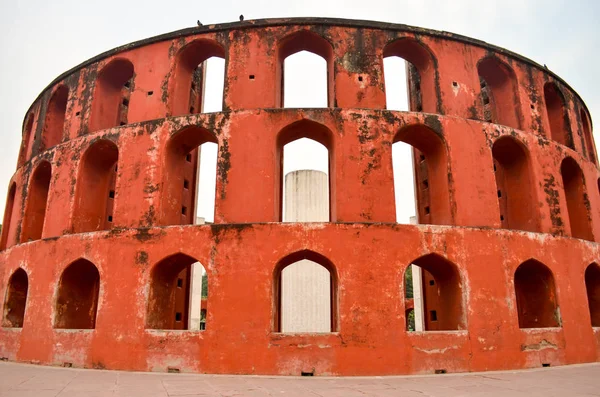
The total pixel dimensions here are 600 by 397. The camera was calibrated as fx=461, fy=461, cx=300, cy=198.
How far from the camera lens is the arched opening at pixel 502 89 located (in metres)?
11.9

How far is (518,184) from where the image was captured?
1127 centimetres

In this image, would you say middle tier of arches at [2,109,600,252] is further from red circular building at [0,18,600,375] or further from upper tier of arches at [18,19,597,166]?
upper tier of arches at [18,19,597,166]

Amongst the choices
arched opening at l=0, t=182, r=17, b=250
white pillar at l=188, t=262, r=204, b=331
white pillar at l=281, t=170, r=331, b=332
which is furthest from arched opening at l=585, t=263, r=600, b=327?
arched opening at l=0, t=182, r=17, b=250

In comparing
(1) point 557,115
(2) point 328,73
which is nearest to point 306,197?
(2) point 328,73

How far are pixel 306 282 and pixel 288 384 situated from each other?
980 cm

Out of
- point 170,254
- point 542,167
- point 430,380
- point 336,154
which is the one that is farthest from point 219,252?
point 542,167

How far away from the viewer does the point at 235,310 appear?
8633 mm

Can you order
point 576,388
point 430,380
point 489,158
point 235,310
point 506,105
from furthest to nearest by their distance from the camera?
point 506,105 < point 489,158 < point 235,310 < point 430,380 < point 576,388

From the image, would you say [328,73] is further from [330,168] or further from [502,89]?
[502,89]

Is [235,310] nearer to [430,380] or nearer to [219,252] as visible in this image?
[219,252]

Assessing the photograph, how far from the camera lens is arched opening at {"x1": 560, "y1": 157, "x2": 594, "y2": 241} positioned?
1198 centimetres

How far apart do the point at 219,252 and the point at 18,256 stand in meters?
5.76

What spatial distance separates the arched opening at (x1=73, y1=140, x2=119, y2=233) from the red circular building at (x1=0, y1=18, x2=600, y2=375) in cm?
5

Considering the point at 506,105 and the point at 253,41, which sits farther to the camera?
the point at 506,105
